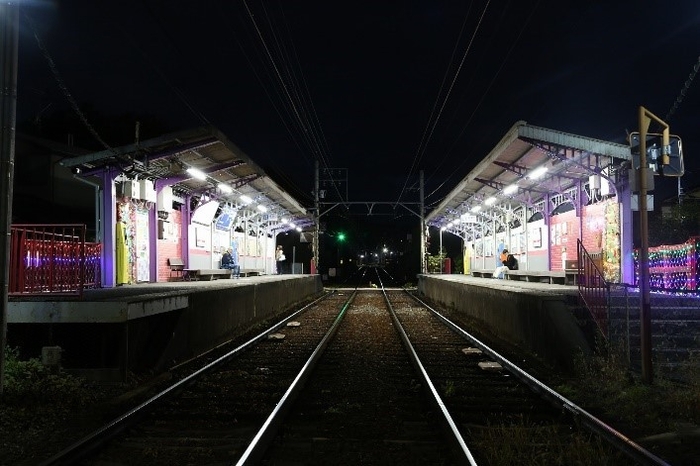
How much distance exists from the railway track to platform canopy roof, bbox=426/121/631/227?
6.48 m

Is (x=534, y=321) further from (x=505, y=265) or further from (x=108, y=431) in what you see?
(x=505, y=265)

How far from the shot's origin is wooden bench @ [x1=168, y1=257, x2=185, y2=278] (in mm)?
20391

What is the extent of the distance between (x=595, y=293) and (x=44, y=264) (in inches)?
344

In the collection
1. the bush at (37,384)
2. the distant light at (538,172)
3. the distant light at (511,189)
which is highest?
the distant light at (538,172)

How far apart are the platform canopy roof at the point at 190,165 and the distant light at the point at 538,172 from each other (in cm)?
902

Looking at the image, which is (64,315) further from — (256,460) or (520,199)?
(520,199)

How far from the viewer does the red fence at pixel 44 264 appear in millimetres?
8500

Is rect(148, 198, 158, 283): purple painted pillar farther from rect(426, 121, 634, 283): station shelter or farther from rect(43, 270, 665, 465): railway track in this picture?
rect(426, 121, 634, 283): station shelter

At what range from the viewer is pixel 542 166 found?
17609 millimetres

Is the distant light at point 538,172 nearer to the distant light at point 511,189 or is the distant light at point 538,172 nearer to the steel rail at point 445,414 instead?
the distant light at point 511,189

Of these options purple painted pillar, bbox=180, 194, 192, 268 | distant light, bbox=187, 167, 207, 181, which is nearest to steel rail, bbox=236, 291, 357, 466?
distant light, bbox=187, 167, 207, 181

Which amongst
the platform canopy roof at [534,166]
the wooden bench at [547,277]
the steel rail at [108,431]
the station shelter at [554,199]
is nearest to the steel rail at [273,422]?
the steel rail at [108,431]

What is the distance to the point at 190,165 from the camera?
1797 centimetres

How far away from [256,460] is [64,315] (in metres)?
4.60
